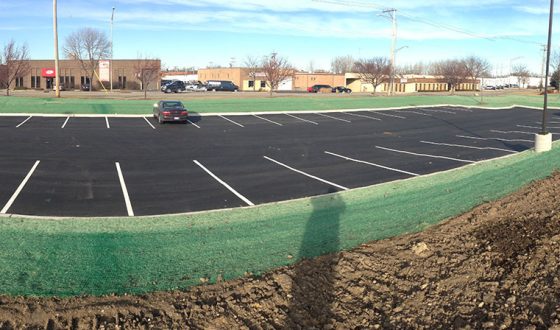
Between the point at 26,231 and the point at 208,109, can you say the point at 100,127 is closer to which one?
the point at 208,109

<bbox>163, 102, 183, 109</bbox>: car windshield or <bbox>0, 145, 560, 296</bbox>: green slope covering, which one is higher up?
<bbox>163, 102, 183, 109</bbox>: car windshield

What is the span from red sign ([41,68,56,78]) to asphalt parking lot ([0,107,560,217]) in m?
50.7

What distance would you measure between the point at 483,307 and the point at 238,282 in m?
2.85

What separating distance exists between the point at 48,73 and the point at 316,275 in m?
77.9

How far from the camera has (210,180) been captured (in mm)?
12531

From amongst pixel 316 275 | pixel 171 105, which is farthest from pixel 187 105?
pixel 316 275

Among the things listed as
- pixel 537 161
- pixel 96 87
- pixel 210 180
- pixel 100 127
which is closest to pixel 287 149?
pixel 210 180

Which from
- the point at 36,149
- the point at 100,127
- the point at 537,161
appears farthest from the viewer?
the point at 100,127

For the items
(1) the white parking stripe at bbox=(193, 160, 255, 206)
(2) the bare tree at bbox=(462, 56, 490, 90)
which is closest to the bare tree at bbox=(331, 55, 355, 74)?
(2) the bare tree at bbox=(462, 56, 490, 90)

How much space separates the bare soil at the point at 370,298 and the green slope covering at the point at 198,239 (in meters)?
0.44

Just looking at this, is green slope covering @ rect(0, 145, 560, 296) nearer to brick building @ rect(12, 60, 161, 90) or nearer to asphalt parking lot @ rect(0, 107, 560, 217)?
asphalt parking lot @ rect(0, 107, 560, 217)

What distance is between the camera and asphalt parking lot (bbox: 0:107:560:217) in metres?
10.5

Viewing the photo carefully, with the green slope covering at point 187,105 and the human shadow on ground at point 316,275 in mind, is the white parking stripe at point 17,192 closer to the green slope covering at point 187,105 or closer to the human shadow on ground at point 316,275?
the human shadow on ground at point 316,275

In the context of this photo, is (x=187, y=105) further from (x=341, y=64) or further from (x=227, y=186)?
(x=341, y=64)
